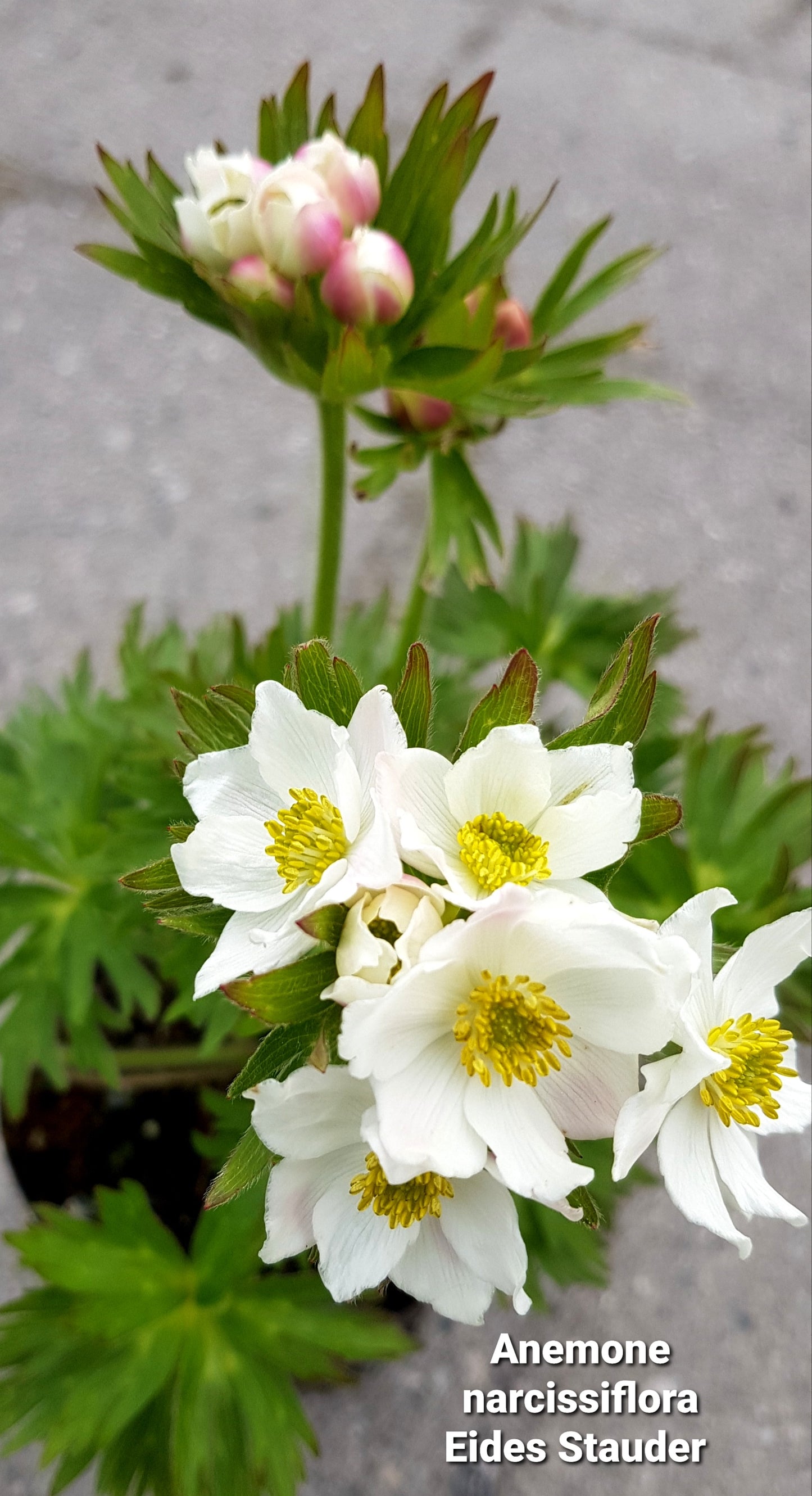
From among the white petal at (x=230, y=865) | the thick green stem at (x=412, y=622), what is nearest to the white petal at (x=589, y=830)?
the white petal at (x=230, y=865)

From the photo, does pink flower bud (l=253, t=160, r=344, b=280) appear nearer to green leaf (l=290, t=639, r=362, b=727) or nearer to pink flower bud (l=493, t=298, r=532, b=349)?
pink flower bud (l=493, t=298, r=532, b=349)

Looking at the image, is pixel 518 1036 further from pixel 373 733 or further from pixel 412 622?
pixel 412 622

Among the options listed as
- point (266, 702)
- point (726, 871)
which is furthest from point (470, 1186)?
point (726, 871)

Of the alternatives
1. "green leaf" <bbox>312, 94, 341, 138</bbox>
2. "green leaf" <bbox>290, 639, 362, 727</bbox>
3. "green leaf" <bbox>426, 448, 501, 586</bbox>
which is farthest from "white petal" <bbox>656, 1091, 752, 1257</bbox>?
"green leaf" <bbox>312, 94, 341, 138</bbox>

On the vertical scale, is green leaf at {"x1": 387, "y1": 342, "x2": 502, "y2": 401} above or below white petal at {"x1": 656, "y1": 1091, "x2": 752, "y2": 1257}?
above

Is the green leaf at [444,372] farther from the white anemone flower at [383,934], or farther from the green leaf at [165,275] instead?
the white anemone flower at [383,934]
